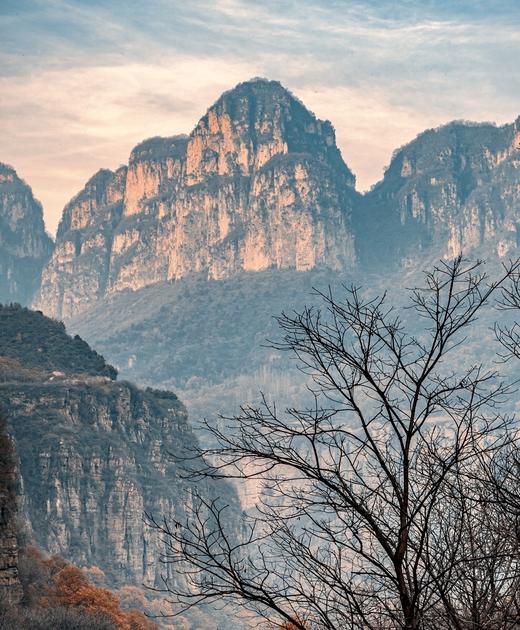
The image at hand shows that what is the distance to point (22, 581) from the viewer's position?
8438 centimetres

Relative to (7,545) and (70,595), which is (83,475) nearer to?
(70,595)

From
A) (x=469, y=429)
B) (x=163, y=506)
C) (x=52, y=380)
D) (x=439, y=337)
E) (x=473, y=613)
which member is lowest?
(x=473, y=613)

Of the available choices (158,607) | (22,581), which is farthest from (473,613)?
(158,607)

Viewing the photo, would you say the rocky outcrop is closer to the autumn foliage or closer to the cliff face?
the autumn foliage

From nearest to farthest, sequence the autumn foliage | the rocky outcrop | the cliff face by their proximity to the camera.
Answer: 1. the rocky outcrop
2. the autumn foliage
3. the cliff face

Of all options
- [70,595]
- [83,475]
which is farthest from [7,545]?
[83,475]

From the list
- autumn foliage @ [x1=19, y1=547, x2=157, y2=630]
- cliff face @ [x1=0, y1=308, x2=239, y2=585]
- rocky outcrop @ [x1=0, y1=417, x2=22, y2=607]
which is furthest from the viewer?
cliff face @ [x1=0, y1=308, x2=239, y2=585]

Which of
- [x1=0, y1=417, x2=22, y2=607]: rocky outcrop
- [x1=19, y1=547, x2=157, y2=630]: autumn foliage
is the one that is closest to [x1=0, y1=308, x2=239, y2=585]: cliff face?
[x1=19, y1=547, x2=157, y2=630]: autumn foliage

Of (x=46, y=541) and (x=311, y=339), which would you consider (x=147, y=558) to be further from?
(x=311, y=339)

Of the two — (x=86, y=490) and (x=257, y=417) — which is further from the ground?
(x=86, y=490)

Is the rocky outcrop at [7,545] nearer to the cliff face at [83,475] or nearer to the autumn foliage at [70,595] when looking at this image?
the autumn foliage at [70,595]

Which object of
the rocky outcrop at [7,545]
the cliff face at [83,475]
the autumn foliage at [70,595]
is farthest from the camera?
the cliff face at [83,475]

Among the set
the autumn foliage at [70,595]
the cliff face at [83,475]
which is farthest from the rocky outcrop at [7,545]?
the cliff face at [83,475]

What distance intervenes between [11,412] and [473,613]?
526ft
